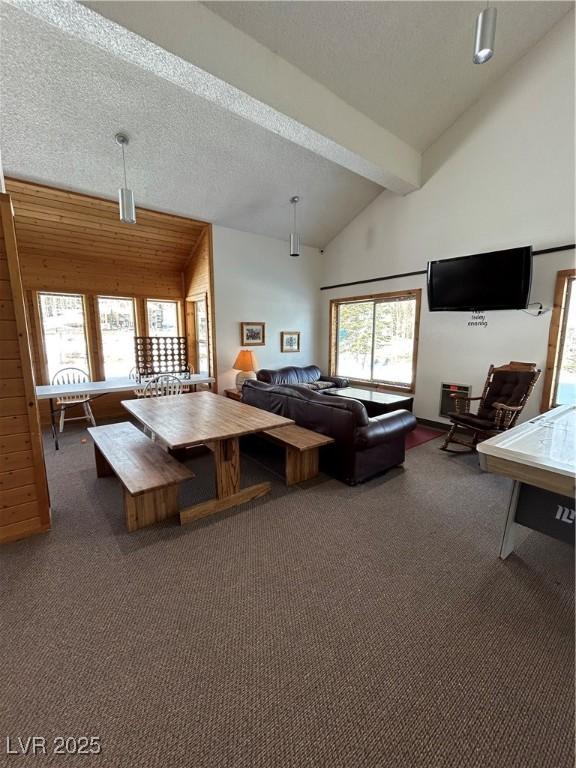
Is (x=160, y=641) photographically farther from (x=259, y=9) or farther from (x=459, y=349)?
(x=459, y=349)

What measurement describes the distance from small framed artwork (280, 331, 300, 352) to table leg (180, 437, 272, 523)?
4111 millimetres

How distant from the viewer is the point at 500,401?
3943mm

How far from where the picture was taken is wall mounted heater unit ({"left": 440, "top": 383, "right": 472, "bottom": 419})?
15.4 feet

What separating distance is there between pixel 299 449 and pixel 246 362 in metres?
3.13

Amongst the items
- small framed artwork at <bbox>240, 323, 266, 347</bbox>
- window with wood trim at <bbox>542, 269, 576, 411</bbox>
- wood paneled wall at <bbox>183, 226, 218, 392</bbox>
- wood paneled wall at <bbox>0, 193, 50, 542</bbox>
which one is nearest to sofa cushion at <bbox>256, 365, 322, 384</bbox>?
small framed artwork at <bbox>240, 323, 266, 347</bbox>

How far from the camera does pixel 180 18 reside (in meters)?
2.40

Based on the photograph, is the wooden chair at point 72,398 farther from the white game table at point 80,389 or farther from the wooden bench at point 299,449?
the wooden bench at point 299,449

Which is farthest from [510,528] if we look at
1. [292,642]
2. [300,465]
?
[300,465]

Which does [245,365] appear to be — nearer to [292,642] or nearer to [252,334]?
[252,334]

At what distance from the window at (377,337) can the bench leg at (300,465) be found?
2959mm

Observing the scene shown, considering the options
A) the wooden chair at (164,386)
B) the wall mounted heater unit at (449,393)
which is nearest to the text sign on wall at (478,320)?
the wall mounted heater unit at (449,393)

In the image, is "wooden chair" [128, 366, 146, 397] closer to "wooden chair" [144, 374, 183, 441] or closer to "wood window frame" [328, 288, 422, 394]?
"wooden chair" [144, 374, 183, 441]

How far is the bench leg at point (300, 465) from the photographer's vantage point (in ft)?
9.84

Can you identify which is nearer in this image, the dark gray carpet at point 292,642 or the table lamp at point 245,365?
the dark gray carpet at point 292,642
